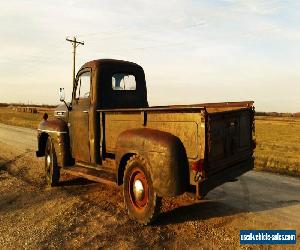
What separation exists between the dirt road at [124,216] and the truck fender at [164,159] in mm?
584

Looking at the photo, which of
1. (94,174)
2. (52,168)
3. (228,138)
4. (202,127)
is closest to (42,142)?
(52,168)

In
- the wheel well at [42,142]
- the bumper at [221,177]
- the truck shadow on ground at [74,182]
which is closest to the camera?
the bumper at [221,177]

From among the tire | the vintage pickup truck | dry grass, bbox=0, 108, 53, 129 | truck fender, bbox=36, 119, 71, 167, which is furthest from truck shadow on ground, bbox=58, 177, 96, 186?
dry grass, bbox=0, 108, 53, 129

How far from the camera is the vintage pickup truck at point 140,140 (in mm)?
5188

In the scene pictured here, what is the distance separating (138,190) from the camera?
19.4 feet

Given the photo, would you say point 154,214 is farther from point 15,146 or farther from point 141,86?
point 15,146

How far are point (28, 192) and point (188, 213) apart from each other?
3.93m

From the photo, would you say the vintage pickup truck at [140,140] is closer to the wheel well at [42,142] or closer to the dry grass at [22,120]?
the wheel well at [42,142]

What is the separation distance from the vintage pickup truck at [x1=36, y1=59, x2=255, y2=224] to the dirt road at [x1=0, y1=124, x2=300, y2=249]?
0.47 meters

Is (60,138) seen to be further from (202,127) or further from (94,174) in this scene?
(202,127)

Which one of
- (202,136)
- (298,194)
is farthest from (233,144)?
(298,194)

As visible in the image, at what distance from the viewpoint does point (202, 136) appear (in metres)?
5.07

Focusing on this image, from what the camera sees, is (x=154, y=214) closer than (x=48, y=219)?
Yes

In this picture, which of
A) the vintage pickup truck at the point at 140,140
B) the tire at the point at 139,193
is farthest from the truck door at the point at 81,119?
the tire at the point at 139,193
